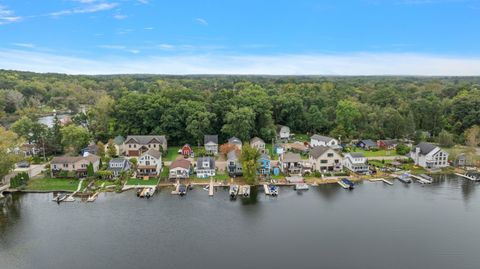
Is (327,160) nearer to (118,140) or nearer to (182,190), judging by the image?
(182,190)

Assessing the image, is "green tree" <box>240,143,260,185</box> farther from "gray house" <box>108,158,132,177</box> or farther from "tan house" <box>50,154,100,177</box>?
"tan house" <box>50,154,100,177</box>

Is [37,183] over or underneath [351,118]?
underneath

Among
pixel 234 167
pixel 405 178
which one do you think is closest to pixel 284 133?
pixel 234 167

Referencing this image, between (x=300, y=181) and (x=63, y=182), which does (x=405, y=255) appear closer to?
(x=300, y=181)

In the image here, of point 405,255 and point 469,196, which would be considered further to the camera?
point 469,196

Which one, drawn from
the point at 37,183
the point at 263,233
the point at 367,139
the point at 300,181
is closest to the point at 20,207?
the point at 37,183

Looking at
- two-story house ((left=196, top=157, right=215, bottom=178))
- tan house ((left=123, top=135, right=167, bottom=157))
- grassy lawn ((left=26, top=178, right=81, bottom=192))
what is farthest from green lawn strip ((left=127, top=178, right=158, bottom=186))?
tan house ((left=123, top=135, right=167, bottom=157))
